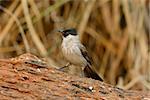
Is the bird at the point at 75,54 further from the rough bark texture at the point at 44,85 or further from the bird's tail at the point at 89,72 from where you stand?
the rough bark texture at the point at 44,85

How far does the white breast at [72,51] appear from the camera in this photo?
15.0 feet

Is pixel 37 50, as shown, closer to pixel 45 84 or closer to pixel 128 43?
pixel 128 43

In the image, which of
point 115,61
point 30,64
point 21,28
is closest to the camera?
point 30,64

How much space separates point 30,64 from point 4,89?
1.41ft

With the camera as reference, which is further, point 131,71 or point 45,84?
point 131,71

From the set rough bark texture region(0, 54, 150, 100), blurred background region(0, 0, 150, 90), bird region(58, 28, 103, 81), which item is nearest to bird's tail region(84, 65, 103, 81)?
bird region(58, 28, 103, 81)

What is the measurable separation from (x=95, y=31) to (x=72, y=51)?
1494 millimetres

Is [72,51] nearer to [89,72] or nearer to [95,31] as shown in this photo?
[89,72]

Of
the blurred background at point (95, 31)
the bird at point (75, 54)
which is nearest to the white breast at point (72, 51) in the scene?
the bird at point (75, 54)

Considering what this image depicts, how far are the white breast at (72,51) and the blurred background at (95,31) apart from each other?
3.55 ft

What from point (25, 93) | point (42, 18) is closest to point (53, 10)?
point (42, 18)

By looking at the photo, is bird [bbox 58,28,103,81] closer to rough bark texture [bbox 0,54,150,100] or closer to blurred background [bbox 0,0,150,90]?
rough bark texture [bbox 0,54,150,100]

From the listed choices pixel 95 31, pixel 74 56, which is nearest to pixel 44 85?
pixel 74 56

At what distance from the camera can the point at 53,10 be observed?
5828 millimetres
